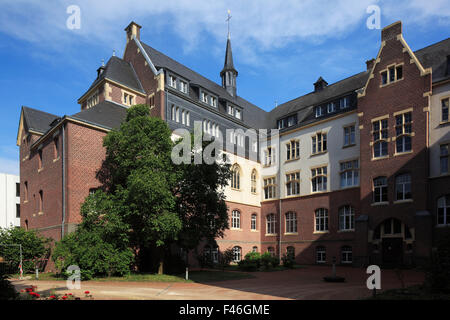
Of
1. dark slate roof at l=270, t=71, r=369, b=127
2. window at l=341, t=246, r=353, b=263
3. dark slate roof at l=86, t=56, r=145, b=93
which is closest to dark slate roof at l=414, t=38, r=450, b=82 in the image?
dark slate roof at l=270, t=71, r=369, b=127

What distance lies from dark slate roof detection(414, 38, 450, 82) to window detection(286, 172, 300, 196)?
15.4 m

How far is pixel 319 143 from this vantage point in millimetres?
35562

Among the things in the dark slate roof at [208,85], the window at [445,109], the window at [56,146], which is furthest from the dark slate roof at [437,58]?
the window at [56,146]

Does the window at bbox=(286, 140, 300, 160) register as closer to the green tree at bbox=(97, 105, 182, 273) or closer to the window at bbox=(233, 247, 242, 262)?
the window at bbox=(233, 247, 242, 262)

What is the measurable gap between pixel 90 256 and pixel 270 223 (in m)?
23.2

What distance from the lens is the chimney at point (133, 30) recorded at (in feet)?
123

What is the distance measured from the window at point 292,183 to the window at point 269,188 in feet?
6.84

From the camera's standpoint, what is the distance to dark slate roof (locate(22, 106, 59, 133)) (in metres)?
35.0

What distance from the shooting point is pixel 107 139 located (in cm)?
2414

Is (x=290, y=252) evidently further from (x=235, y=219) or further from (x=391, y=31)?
(x=391, y=31)

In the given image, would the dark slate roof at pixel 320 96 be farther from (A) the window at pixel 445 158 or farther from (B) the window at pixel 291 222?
(A) the window at pixel 445 158

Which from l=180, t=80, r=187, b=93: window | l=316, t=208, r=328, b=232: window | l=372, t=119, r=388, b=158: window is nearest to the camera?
l=372, t=119, r=388, b=158: window
